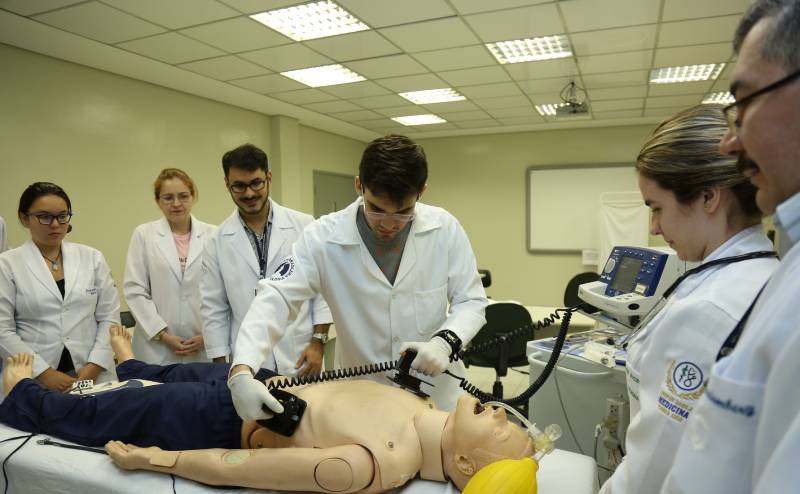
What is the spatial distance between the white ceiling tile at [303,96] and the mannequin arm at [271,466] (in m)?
3.69

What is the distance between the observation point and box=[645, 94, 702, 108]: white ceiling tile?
4863 millimetres

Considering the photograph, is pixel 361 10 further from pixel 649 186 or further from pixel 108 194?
pixel 108 194

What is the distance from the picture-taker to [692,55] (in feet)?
11.6

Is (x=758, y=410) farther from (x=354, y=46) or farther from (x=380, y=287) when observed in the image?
(x=354, y=46)

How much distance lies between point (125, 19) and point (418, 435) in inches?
113

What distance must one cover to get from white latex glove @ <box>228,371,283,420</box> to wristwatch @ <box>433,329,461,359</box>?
508 mm

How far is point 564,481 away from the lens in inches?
50.0

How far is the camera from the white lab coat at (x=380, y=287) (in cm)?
155

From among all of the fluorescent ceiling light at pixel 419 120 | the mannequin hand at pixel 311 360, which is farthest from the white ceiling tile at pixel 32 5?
the fluorescent ceiling light at pixel 419 120

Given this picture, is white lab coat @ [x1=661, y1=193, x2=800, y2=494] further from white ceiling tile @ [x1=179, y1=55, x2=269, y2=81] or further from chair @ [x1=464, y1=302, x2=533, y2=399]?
white ceiling tile @ [x1=179, y1=55, x2=269, y2=81]

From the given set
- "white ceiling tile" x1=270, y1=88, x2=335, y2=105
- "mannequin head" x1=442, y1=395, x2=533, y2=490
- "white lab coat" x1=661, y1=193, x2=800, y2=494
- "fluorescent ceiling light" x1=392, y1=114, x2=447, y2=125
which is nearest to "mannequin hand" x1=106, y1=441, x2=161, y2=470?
"mannequin head" x1=442, y1=395, x2=533, y2=490

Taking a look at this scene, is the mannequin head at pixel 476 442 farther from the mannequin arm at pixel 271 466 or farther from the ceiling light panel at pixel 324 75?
the ceiling light panel at pixel 324 75

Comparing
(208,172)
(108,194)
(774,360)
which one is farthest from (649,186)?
(208,172)

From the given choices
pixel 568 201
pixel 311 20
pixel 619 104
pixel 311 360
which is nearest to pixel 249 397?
pixel 311 360
